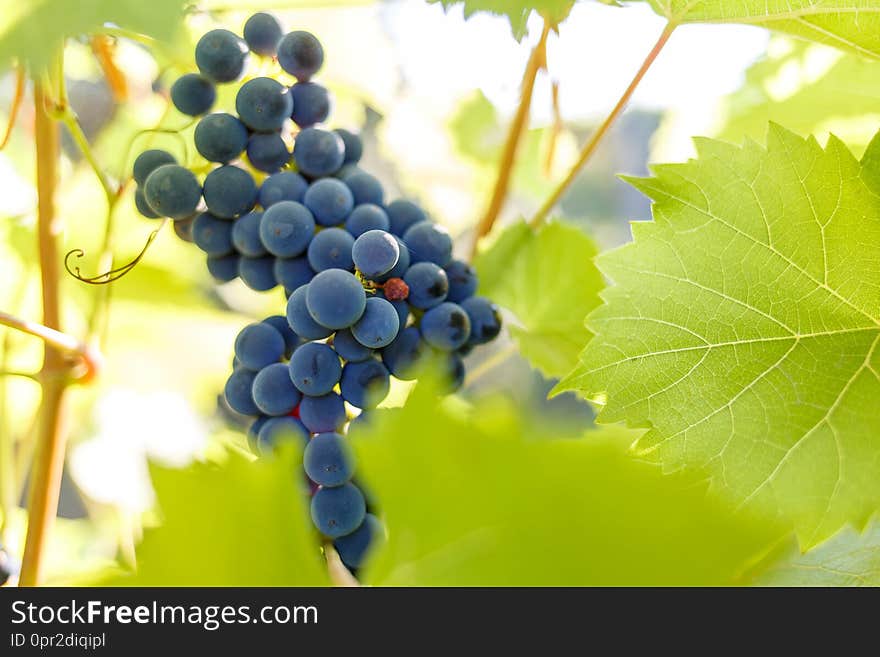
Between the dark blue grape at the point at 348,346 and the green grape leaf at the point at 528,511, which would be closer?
the green grape leaf at the point at 528,511

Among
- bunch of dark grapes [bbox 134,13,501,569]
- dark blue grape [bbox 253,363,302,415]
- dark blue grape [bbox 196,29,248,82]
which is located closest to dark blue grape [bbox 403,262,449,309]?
bunch of dark grapes [bbox 134,13,501,569]

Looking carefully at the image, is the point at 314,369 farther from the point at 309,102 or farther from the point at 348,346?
the point at 309,102

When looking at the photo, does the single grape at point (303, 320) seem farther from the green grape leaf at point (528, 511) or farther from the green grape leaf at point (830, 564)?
the green grape leaf at point (830, 564)

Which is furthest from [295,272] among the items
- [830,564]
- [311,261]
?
[830,564]

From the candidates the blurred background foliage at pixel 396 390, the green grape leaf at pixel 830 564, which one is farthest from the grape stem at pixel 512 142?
the green grape leaf at pixel 830 564

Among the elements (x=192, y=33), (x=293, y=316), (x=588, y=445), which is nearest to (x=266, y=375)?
(x=293, y=316)

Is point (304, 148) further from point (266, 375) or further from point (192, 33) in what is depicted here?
point (192, 33)
